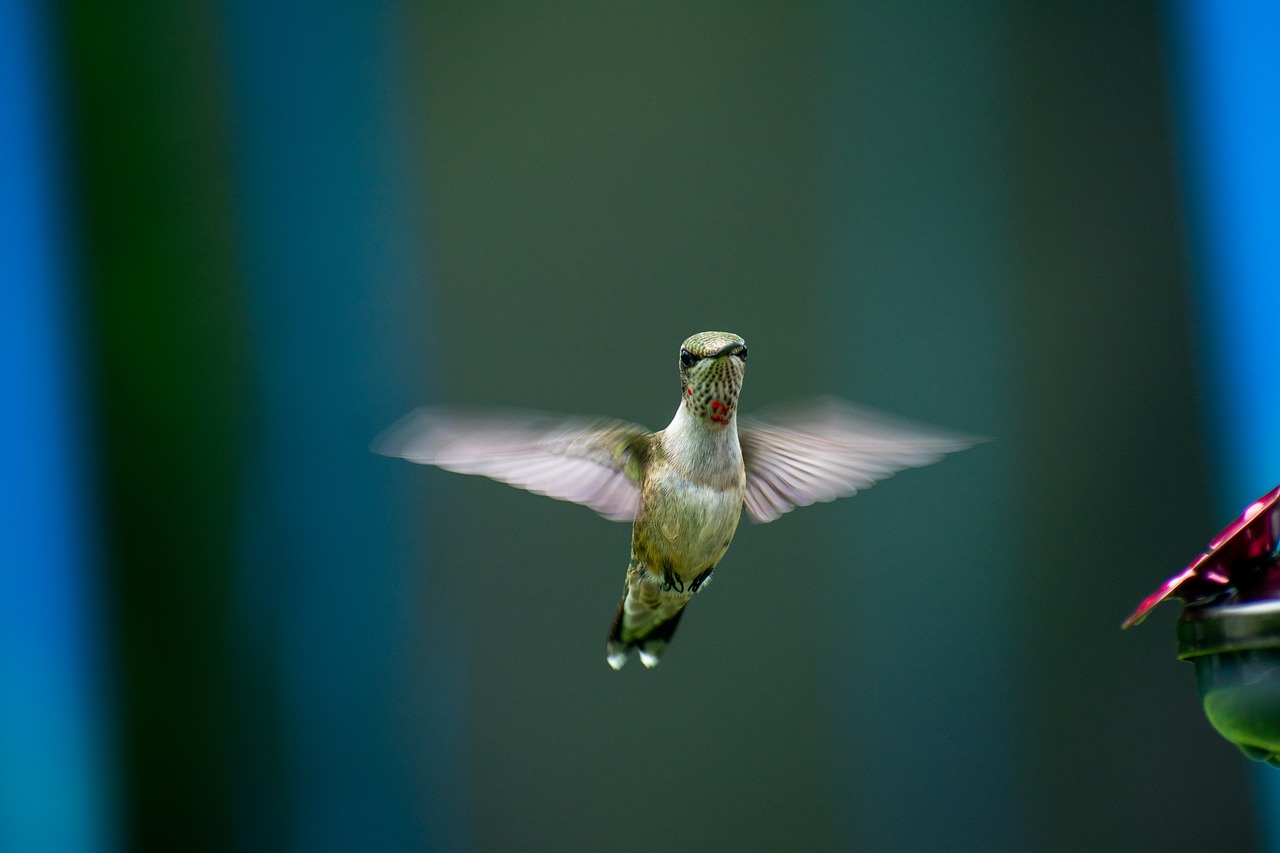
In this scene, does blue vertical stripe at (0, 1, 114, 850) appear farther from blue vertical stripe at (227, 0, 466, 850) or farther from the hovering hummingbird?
the hovering hummingbird

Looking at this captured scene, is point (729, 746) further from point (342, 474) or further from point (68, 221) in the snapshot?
point (68, 221)

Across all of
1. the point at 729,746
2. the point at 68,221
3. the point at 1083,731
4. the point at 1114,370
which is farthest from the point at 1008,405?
the point at 68,221

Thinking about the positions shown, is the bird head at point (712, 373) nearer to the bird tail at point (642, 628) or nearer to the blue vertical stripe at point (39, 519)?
the bird tail at point (642, 628)

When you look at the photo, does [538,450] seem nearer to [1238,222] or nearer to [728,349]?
[728,349]

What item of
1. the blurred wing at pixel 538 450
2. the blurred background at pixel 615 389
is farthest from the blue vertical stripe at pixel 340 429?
the blurred wing at pixel 538 450

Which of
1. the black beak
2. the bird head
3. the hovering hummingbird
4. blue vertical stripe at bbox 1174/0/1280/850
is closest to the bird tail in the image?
the hovering hummingbird
